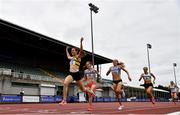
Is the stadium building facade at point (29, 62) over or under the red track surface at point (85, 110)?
over

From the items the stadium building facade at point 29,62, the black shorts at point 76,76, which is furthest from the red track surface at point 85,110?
the stadium building facade at point 29,62

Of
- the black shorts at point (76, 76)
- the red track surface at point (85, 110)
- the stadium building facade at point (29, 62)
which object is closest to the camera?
the black shorts at point (76, 76)

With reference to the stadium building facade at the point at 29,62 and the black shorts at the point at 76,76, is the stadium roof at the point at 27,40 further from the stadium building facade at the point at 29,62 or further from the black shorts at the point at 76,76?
the black shorts at the point at 76,76

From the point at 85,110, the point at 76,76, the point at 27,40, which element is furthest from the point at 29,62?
the point at 76,76

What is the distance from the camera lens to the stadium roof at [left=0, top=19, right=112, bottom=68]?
1588 inches

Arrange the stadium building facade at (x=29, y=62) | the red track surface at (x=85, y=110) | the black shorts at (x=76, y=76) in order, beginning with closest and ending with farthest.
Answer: the black shorts at (x=76, y=76), the red track surface at (x=85, y=110), the stadium building facade at (x=29, y=62)

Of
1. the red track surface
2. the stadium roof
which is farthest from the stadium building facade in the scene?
the red track surface

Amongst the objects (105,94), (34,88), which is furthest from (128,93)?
(34,88)

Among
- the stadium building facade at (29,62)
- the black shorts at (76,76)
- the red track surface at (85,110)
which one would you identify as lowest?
the red track surface at (85,110)

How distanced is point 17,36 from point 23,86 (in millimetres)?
7594

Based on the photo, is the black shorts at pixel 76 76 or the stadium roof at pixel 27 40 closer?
the black shorts at pixel 76 76

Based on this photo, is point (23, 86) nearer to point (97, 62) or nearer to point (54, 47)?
point (54, 47)

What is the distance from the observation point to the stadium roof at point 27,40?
4034cm

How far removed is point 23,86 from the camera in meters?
42.7
